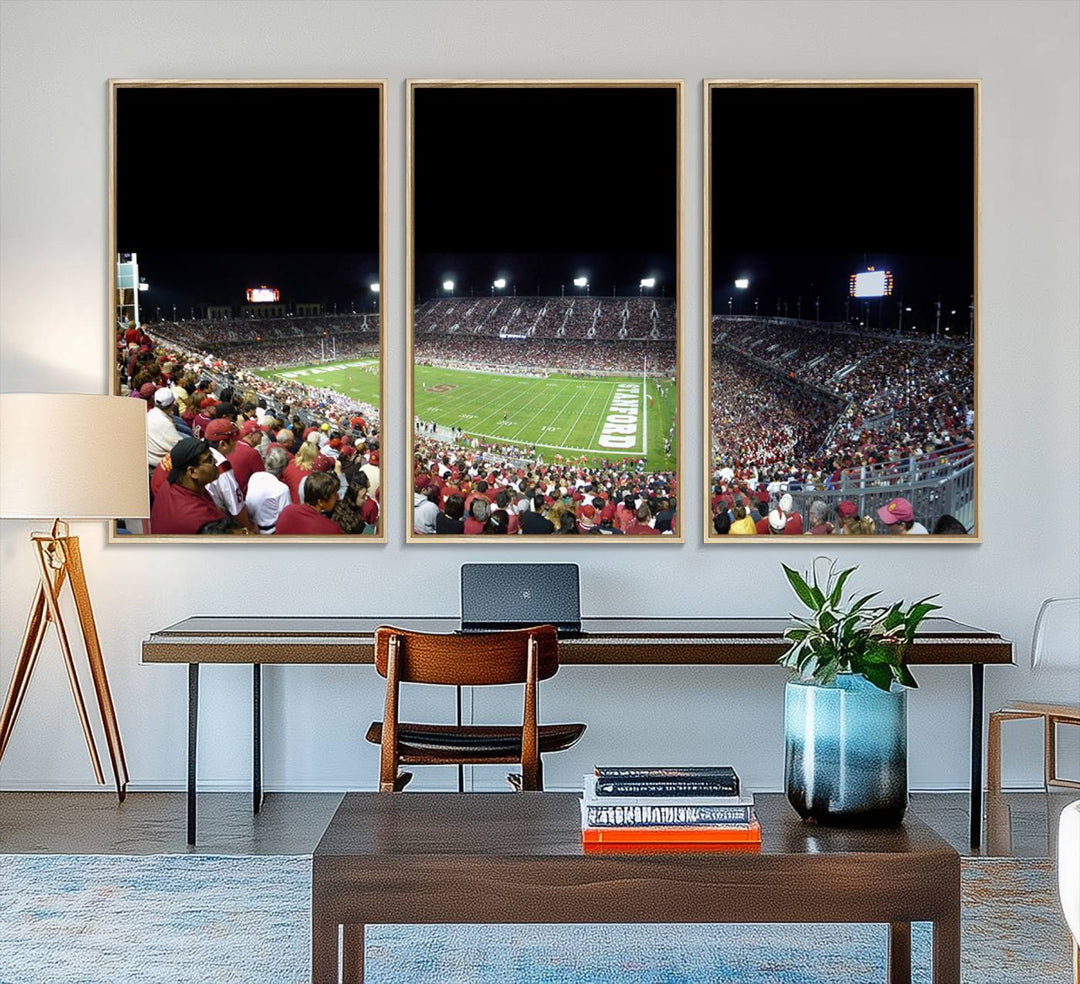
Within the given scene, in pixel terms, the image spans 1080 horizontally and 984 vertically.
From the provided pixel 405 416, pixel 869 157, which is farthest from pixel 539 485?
pixel 869 157

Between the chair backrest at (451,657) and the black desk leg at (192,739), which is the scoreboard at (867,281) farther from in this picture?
the black desk leg at (192,739)

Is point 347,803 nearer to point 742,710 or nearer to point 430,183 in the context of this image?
point 742,710

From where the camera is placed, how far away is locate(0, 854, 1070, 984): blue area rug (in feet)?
8.99

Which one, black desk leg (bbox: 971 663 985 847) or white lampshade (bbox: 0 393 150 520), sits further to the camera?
white lampshade (bbox: 0 393 150 520)

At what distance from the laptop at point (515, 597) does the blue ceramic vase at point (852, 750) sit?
184 cm

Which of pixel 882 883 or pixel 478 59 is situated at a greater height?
pixel 478 59

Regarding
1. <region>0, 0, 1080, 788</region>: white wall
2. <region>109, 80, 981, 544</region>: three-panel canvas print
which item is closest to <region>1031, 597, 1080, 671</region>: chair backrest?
<region>0, 0, 1080, 788</region>: white wall

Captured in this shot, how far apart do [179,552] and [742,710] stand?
2172 mm

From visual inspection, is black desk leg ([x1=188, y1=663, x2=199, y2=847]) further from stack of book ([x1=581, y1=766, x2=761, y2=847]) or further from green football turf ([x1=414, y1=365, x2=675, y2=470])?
stack of book ([x1=581, y1=766, x2=761, y2=847])

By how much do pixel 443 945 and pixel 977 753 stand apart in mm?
1888

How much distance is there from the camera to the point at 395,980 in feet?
8.89

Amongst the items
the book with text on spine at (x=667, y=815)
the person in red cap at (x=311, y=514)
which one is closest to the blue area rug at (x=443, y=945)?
the book with text on spine at (x=667, y=815)

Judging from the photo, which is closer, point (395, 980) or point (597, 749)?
point (395, 980)

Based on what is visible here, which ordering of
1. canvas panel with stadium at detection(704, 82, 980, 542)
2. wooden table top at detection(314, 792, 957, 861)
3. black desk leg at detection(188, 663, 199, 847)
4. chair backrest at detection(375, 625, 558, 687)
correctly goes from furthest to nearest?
canvas panel with stadium at detection(704, 82, 980, 542), black desk leg at detection(188, 663, 199, 847), chair backrest at detection(375, 625, 558, 687), wooden table top at detection(314, 792, 957, 861)
